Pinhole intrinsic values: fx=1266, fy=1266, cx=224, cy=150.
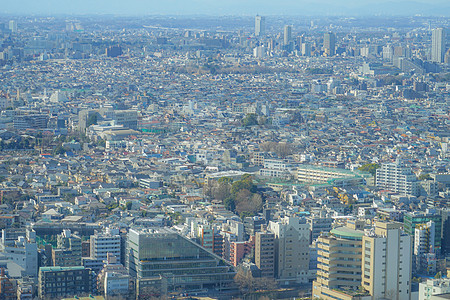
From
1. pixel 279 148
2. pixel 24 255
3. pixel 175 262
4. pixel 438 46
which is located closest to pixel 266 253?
pixel 175 262

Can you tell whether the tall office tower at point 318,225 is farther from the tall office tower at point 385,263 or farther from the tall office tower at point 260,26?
the tall office tower at point 260,26

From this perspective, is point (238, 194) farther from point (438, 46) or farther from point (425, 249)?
point (438, 46)

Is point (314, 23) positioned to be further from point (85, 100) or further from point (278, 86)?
point (85, 100)

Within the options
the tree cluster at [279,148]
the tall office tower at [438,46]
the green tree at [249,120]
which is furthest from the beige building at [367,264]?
the tall office tower at [438,46]

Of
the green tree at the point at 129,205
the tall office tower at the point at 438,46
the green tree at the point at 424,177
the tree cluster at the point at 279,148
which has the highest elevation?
the green tree at the point at 129,205

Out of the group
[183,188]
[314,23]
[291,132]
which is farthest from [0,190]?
[314,23]
